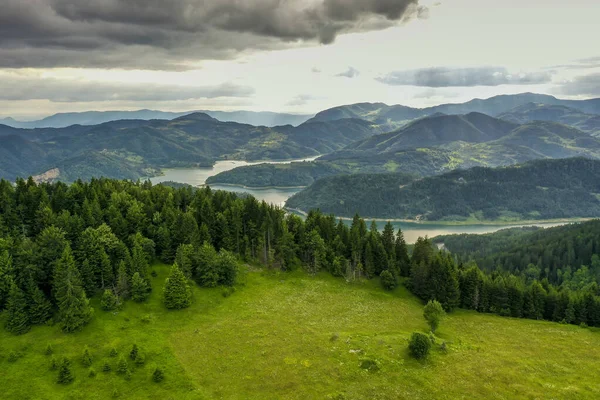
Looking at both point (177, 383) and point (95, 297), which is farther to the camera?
point (95, 297)

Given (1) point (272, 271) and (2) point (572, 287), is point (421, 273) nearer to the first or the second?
(1) point (272, 271)

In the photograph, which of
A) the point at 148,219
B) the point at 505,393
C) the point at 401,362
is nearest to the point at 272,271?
the point at 148,219

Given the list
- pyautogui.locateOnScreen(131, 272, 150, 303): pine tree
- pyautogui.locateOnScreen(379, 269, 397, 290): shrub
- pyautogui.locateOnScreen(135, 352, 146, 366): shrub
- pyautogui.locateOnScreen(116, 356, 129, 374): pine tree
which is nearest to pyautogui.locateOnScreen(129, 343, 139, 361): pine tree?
pyautogui.locateOnScreen(135, 352, 146, 366): shrub

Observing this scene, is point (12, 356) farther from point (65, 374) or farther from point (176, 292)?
point (176, 292)

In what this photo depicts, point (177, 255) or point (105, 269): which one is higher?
point (177, 255)

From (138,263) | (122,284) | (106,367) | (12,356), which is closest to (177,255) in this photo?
(138,263)

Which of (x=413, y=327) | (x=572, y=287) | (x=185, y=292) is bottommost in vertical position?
(x=572, y=287)

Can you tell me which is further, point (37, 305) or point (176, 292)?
point (176, 292)
